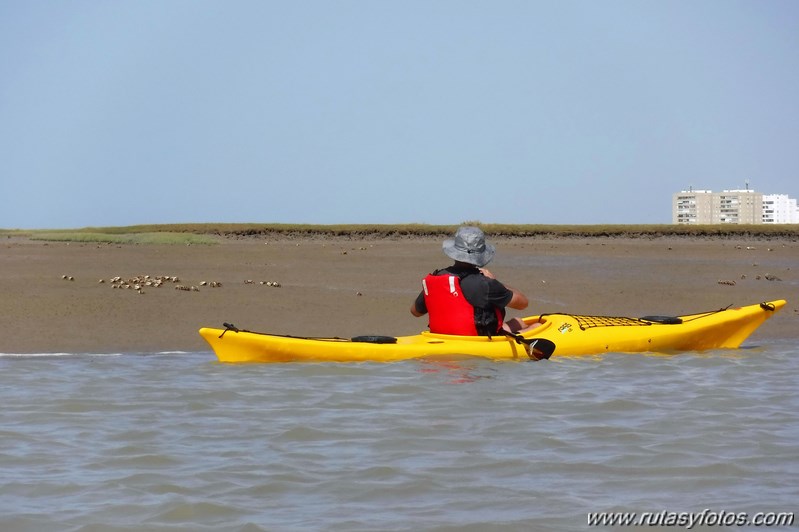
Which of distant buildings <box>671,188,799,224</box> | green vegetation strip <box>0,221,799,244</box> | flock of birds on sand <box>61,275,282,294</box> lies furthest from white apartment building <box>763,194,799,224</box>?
flock of birds on sand <box>61,275,282,294</box>

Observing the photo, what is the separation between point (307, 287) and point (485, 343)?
6006 mm

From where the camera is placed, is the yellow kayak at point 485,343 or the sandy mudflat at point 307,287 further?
the sandy mudflat at point 307,287

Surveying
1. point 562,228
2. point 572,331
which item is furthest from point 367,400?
point 562,228

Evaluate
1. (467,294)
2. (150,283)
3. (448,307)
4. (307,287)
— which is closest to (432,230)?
(307,287)

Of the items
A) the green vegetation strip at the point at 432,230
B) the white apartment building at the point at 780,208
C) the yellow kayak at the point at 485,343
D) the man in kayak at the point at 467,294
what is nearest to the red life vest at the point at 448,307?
the man in kayak at the point at 467,294

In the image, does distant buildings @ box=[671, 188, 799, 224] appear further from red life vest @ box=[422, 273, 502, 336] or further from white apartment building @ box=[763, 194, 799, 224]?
red life vest @ box=[422, 273, 502, 336]

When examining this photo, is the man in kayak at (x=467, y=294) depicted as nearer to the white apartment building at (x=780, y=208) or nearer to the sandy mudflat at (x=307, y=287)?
the sandy mudflat at (x=307, y=287)

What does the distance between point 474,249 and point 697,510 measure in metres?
4.70

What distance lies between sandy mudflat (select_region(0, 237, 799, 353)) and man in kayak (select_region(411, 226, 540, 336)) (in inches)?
107

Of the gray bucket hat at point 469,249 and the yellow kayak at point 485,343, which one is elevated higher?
the gray bucket hat at point 469,249

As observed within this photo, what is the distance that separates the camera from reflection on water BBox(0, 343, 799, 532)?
525 cm

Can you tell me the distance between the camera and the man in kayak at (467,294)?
31.4ft

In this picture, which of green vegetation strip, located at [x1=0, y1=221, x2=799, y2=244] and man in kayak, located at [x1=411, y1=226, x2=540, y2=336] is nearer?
man in kayak, located at [x1=411, y1=226, x2=540, y2=336]

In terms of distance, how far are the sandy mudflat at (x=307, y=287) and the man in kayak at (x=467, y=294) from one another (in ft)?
8.94
